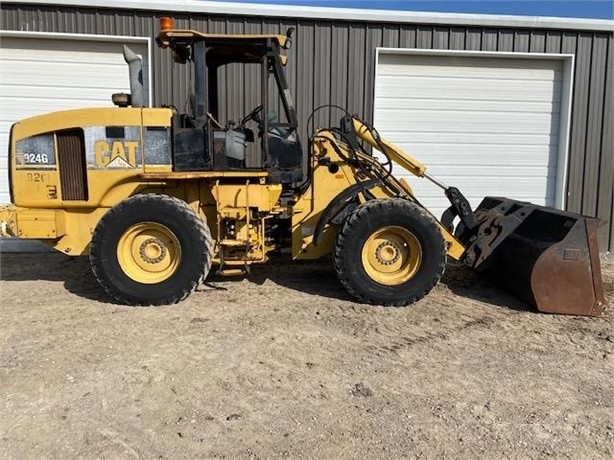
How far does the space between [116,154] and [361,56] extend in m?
4.40

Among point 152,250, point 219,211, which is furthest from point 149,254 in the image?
point 219,211

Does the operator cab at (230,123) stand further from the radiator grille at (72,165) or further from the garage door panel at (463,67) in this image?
the garage door panel at (463,67)

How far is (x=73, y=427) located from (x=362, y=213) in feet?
10.6

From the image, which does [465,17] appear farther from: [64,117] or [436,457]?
[436,457]

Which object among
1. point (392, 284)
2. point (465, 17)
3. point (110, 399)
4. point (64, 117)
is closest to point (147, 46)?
point (64, 117)

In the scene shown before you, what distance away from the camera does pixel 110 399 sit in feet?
11.9

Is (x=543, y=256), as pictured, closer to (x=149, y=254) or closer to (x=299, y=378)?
(x=299, y=378)

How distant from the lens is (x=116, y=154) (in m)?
5.62

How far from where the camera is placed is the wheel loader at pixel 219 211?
5.46 meters

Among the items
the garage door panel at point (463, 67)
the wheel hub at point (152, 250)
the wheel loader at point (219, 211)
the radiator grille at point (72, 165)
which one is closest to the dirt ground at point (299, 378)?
the wheel loader at point (219, 211)

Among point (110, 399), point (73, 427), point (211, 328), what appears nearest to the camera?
point (73, 427)

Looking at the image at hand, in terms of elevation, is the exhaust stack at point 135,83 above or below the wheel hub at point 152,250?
above

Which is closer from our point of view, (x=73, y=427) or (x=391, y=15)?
(x=73, y=427)

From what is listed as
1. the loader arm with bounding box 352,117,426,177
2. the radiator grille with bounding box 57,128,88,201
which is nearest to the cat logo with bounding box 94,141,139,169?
the radiator grille with bounding box 57,128,88,201
